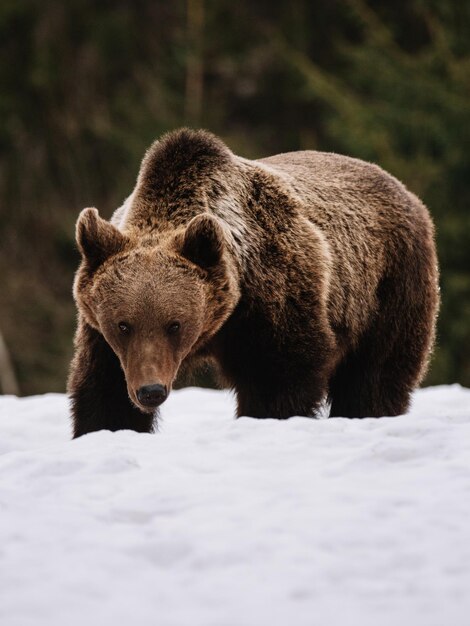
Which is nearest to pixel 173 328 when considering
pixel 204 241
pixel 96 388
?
pixel 204 241

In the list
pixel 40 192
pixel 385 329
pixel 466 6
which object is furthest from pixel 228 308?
pixel 40 192

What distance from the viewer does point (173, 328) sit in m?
5.79

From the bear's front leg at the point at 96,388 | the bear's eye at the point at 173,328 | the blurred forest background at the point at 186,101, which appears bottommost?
the blurred forest background at the point at 186,101

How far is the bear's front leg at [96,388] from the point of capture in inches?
251

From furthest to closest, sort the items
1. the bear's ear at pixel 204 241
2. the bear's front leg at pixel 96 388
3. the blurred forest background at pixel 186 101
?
the blurred forest background at pixel 186 101 → the bear's front leg at pixel 96 388 → the bear's ear at pixel 204 241

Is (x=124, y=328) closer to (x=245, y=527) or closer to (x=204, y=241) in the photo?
(x=204, y=241)

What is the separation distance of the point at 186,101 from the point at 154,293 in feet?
60.8

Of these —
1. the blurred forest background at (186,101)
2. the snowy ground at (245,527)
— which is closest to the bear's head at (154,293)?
the snowy ground at (245,527)

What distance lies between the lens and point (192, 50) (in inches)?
914

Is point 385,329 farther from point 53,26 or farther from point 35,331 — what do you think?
point 53,26

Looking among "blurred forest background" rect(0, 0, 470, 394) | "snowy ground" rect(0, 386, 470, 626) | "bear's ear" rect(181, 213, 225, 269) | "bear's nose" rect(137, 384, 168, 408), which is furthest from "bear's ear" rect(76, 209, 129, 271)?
"blurred forest background" rect(0, 0, 470, 394)

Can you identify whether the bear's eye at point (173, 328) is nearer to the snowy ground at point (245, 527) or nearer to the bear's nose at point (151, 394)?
the bear's nose at point (151, 394)

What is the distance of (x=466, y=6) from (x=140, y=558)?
19.0 meters

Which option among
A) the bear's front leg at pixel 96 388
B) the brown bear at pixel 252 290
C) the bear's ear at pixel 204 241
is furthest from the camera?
the bear's front leg at pixel 96 388
